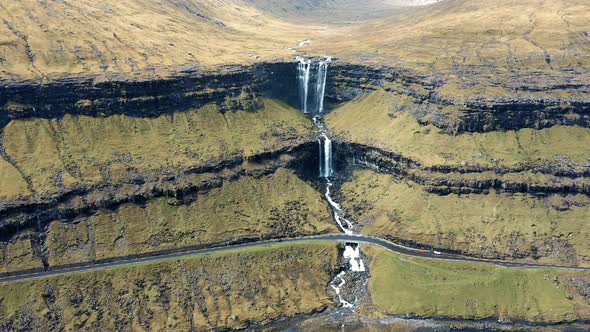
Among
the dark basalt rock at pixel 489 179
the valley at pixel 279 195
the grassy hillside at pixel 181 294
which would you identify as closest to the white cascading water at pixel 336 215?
the valley at pixel 279 195

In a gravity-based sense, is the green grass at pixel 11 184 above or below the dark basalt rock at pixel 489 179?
above

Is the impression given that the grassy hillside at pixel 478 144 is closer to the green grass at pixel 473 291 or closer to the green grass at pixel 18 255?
the green grass at pixel 473 291

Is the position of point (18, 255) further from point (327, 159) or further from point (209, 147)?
point (327, 159)

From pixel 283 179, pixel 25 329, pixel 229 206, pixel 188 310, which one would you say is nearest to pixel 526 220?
pixel 283 179

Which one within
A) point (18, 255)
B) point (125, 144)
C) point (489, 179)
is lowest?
point (18, 255)

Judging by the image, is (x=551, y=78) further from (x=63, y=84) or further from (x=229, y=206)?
(x=63, y=84)

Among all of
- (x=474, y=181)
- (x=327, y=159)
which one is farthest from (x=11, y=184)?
(x=474, y=181)

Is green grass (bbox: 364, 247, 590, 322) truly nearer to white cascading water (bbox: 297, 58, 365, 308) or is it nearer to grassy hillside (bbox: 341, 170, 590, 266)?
white cascading water (bbox: 297, 58, 365, 308)
